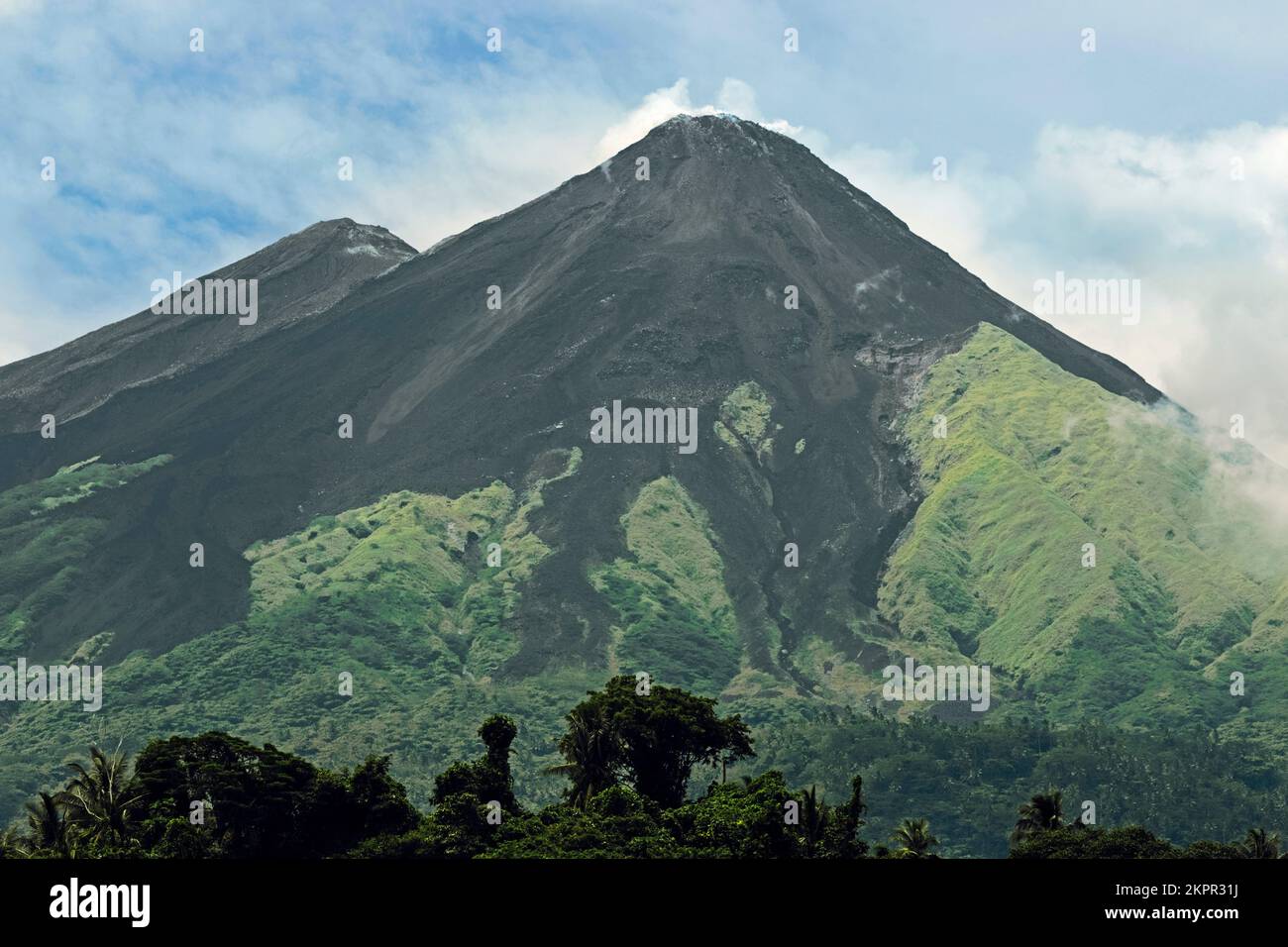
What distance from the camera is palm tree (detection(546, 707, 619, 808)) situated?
350ft

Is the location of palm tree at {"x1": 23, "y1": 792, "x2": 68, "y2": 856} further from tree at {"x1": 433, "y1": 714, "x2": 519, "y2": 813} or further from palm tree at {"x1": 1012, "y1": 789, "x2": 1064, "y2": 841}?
palm tree at {"x1": 1012, "y1": 789, "x2": 1064, "y2": 841}

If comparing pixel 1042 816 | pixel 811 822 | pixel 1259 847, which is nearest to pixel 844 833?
pixel 811 822

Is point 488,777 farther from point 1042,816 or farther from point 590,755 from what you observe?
point 1042,816

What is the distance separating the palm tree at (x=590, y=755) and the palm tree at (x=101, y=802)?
2448cm

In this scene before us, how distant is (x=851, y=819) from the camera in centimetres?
9956

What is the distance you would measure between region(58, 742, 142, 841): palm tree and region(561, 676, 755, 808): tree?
26.3 meters

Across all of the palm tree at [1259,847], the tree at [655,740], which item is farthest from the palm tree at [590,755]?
the palm tree at [1259,847]

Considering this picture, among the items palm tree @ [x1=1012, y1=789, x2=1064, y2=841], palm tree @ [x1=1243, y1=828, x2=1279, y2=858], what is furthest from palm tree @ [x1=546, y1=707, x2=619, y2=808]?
palm tree @ [x1=1243, y1=828, x2=1279, y2=858]

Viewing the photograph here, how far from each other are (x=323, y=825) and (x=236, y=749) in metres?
6.72

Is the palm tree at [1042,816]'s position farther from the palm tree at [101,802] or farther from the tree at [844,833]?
the palm tree at [101,802]

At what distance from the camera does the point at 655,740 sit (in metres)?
109

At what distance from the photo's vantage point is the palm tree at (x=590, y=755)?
106625 mm
